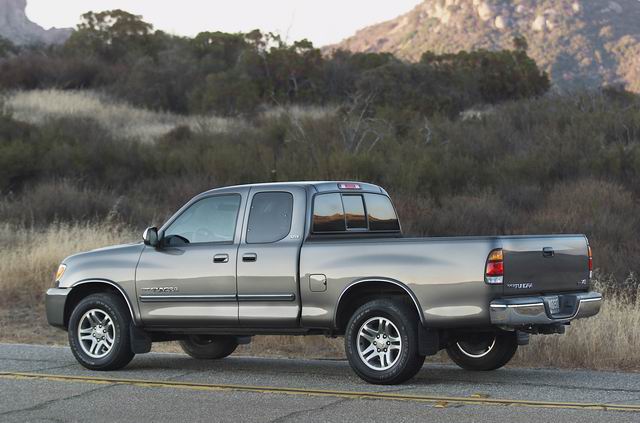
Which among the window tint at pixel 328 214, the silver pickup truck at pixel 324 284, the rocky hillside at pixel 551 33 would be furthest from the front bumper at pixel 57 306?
the rocky hillside at pixel 551 33

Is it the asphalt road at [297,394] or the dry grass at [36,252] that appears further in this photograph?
the dry grass at [36,252]

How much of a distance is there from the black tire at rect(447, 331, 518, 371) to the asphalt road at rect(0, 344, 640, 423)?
13 cm

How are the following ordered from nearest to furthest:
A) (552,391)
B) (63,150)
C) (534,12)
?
(552,391), (63,150), (534,12)

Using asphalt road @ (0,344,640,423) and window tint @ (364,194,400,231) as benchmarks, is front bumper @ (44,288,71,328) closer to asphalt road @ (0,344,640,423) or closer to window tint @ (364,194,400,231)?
asphalt road @ (0,344,640,423)

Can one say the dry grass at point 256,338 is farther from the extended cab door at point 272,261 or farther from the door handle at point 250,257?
the door handle at point 250,257

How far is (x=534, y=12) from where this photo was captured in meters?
115

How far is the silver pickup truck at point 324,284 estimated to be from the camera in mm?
9266

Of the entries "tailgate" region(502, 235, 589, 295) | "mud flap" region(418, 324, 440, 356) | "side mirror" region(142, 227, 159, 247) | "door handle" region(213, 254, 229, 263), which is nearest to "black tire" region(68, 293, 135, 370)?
"side mirror" region(142, 227, 159, 247)

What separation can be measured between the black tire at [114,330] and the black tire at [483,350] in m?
3.33

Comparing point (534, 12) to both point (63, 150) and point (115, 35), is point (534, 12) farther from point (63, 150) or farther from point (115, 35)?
point (63, 150)

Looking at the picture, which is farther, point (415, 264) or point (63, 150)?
point (63, 150)

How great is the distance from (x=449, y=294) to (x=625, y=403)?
172cm

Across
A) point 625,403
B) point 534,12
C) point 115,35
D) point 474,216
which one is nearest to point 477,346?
point 625,403

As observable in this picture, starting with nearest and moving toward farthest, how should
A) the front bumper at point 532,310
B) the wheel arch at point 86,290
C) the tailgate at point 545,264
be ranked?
the front bumper at point 532,310 → the tailgate at point 545,264 → the wheel arch at point 86,290
